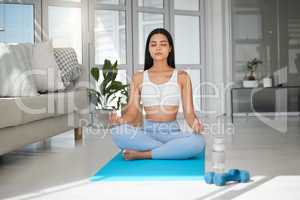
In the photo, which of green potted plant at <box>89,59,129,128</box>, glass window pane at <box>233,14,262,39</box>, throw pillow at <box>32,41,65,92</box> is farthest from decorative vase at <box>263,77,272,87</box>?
throw pillow at <box>32,41,65,92</box>

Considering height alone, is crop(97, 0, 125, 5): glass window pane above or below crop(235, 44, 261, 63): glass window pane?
above

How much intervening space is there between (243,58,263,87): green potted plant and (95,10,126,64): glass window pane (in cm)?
180

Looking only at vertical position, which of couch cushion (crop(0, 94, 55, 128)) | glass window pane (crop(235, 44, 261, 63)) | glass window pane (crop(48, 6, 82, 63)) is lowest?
couch cushion (crop(0, 94, 55, 128))

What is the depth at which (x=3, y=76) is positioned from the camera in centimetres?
319

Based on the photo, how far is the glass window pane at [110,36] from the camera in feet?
19.7

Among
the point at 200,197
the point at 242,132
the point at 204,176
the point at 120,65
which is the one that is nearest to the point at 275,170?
the point at 204,176

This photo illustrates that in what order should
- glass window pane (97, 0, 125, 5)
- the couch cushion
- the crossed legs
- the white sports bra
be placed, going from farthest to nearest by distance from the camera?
glass window pane (97, 0, 125, 5) → the white sports bra → the crossed legs → the couch cushion

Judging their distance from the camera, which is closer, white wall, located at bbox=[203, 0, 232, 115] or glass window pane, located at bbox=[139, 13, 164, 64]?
glass window pane, located at bbox=[139, 13, 164, 64]

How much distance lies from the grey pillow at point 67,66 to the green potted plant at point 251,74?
3.04 m

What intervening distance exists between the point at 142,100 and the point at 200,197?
3.73 feet

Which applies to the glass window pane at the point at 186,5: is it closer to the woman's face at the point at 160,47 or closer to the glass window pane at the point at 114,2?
the glass window pane at the point at 114,2

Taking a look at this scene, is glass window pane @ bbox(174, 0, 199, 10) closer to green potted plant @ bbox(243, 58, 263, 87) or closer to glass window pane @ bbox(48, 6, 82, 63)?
green potted plant @ bbox(243, 58, 263, 87)

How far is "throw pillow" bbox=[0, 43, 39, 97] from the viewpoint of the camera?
3160 millimetres

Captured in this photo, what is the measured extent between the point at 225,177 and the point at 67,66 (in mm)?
2208
